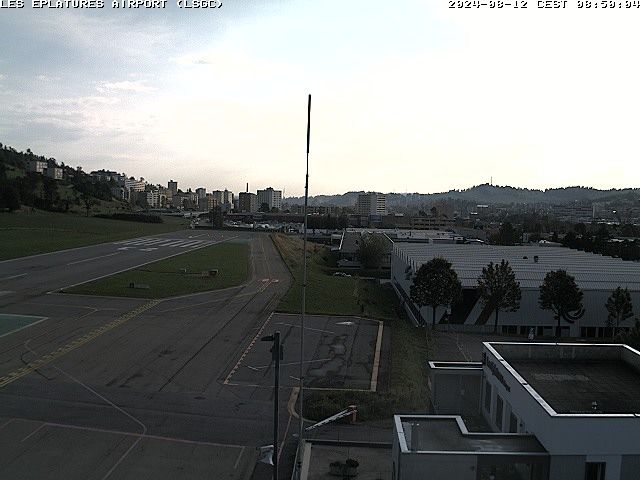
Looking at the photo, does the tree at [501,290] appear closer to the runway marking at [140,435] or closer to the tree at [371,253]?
the runway marking at [140,435]

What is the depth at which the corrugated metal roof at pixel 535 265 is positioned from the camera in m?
34.7

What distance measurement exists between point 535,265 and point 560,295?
12.2 m

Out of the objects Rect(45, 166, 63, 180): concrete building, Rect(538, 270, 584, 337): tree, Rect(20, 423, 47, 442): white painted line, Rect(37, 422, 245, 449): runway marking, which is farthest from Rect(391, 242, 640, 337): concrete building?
Rect(45, 166, 63, 180): concrete building

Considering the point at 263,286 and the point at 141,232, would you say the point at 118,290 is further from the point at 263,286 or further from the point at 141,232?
the point at 141,232

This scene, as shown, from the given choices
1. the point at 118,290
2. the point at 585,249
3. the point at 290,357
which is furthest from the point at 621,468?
the point at 585,249

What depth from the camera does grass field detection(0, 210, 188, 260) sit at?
6078cm

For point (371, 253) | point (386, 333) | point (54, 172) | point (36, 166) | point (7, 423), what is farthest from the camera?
point (54, 172)

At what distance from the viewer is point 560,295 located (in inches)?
1224

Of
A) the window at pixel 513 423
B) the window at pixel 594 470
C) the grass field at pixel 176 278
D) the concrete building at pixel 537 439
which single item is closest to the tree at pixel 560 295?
the concrete building at pixel 537 439

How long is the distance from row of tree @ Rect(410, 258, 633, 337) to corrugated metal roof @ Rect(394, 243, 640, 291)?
1.82m

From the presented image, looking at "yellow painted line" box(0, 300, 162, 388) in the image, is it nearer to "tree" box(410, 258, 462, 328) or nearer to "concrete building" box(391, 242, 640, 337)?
"tree" box(410, 258, 462, 328)

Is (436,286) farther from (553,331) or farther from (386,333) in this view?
(553,331)

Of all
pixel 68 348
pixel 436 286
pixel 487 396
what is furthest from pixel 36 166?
pixel 487 396

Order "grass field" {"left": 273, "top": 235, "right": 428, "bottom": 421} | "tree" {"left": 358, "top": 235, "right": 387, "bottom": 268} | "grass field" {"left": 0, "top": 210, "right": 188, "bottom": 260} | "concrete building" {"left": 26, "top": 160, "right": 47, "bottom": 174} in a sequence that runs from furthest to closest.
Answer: "concrete building" {"left": 26, "top": 160, "right": 47, "bottom": 174}, "tree" {"left": 358, "top": 235, "right": 387, "bottom": 268}, "grass field" {"left": 0, "top": 210, "right": 188, "bottom": 260}, "grass field" {"left": 273, "top": 235, "right": 428, "bottom": 421}
